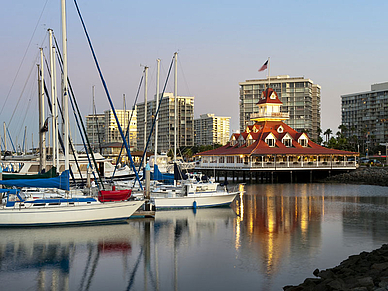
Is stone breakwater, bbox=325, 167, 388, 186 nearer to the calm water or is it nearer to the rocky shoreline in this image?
the calm water

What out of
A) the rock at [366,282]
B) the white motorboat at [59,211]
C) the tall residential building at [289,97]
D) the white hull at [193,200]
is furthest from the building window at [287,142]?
the tall residential building at [289,97]

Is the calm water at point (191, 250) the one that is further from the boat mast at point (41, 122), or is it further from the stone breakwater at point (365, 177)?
the stone breakwater at point (365, 177)

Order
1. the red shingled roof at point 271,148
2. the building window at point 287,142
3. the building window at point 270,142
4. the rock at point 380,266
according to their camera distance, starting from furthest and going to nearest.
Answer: the building window at point 287,142
the building window at point 270,142
the red shingled roof at point 271,148
the rock at point 380,266

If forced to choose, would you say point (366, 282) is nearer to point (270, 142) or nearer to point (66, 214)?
point (66, 214)

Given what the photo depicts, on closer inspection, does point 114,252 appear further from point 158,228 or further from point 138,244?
point 158,228

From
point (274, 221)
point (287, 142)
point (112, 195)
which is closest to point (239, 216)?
point (274, 221)

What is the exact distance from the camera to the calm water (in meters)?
18.2

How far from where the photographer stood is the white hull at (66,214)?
27812 millimetres

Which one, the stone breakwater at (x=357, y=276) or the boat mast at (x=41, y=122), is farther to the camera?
the boat mast at (x=41, y=122)

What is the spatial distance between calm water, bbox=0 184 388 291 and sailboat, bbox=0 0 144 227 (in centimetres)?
69

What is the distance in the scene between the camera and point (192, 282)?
18047 millimetres

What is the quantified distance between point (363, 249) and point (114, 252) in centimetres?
1231

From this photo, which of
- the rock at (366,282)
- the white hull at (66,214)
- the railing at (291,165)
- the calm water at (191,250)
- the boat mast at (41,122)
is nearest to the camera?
the rock at (366,282)

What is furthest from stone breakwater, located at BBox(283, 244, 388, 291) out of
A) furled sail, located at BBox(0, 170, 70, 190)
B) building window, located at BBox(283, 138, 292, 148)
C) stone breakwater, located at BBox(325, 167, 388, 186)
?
building window, located at BBox(283, 138, 292, 148)
